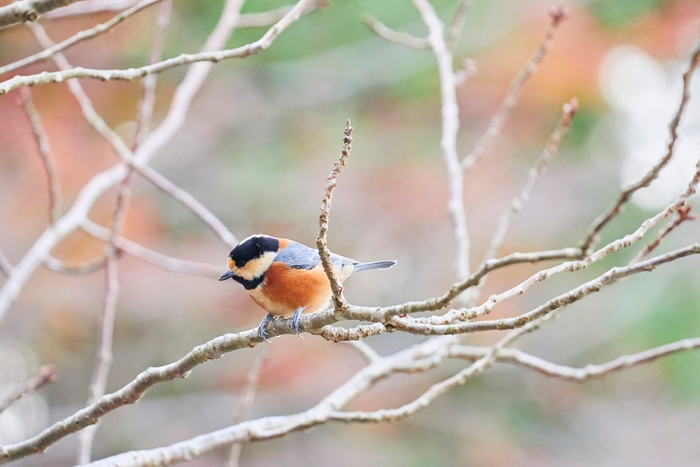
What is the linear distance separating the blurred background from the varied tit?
3.79 meters

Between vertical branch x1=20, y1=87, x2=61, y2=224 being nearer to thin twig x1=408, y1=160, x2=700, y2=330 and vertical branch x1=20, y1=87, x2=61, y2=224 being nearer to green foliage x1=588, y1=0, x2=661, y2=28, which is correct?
thin twig x1=408, y1=160, x2=700, y2=330

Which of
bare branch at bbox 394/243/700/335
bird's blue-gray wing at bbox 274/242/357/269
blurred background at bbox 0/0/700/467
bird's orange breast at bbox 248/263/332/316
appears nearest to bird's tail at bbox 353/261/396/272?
bird's blue-gray wing at bbox 274/242/357/269

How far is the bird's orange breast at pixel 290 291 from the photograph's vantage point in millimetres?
2572

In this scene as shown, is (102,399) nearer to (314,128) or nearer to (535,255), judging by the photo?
(535,255)

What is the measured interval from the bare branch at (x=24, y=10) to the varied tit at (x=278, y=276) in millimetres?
1292

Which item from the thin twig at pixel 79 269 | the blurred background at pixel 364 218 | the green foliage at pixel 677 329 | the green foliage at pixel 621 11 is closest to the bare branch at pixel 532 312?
the thin twig at pixel 79 269

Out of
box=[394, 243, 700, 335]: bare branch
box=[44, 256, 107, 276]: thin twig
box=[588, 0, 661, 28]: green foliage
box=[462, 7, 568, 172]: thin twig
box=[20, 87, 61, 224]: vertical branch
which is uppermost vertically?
box=[588, 0, 661, 28]: green foliage

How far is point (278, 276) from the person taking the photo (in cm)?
262

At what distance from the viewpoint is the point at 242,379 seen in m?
6.78

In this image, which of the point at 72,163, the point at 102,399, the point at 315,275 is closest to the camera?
the point at 102,399

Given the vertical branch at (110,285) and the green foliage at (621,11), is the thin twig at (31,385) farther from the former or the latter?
the green foliage at (621,11)

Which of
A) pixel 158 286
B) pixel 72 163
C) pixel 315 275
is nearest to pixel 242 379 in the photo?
pixel 158 286

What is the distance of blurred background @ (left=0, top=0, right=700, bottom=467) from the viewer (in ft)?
21.8

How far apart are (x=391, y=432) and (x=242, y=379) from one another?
1976 millimetres
